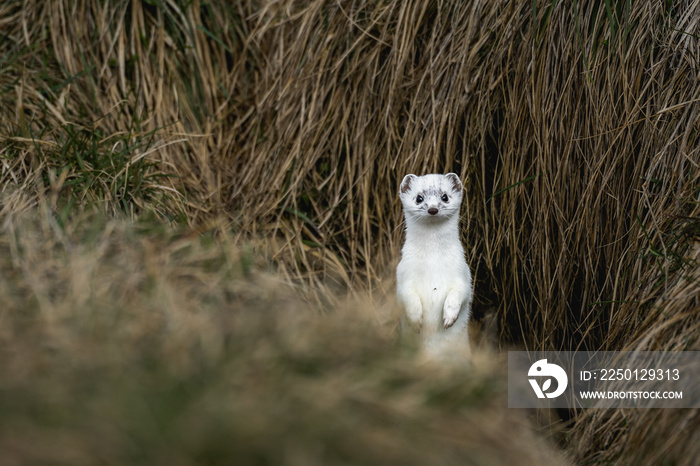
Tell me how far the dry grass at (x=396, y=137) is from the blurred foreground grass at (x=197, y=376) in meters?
0.57

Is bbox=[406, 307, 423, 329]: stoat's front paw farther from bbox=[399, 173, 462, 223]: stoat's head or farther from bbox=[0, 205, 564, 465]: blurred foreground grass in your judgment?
bbox=[399, 173, 462, 223]: stoat's head

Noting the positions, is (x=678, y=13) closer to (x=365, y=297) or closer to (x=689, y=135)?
(x=689, y=135)

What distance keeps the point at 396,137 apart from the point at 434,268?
3.90 feet

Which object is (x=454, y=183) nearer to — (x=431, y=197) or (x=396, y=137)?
(x=431, y=197)

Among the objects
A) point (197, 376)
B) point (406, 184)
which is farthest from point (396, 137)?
point (197, 376)

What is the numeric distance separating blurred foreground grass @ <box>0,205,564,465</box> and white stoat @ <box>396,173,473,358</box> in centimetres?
23

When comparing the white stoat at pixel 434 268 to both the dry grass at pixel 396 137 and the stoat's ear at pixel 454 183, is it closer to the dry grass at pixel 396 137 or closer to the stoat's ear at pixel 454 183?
the stoat's ear at pixel 454 183

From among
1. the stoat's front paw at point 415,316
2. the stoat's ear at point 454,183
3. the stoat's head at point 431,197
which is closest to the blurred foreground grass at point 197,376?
the stoat's front paw at point 415,316

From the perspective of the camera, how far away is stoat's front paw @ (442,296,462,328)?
3102 mm

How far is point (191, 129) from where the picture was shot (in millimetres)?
4668

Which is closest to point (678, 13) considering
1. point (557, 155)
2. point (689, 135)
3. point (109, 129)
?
point (689, 135)

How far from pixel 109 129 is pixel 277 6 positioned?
1.36 m

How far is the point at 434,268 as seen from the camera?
10.5 feet

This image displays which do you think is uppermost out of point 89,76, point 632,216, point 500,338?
point 89,76
